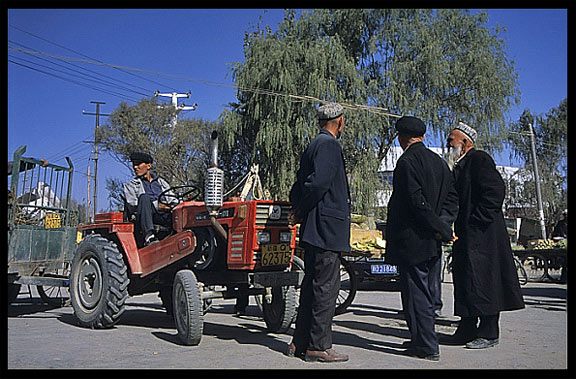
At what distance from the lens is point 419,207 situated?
17.5ft

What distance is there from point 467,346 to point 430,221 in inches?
55.4

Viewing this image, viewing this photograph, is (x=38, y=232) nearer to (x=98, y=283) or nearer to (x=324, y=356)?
(x=98, y=283)

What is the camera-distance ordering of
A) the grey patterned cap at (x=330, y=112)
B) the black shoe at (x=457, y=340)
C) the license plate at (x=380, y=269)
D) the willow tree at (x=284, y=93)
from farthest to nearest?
the willow tree at (x=284, y=93)
the license plate at (x=380, y=269)
the black shoe at (x=457, y=340)
the grey patterned cap at (x=330, y=112)

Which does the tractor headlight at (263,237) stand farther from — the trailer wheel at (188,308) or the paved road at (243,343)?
the paved road at (243,343)

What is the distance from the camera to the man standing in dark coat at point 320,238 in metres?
5.17

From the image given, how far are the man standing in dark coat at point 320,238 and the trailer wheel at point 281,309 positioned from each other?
1441 millimetres

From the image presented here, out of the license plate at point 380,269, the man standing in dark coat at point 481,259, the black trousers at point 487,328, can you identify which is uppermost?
the man standing in dark coat at point 481,259

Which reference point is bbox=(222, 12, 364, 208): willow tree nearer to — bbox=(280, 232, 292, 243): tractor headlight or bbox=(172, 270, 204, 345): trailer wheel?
Result: bbox=(280, 232, 292, 243): tractor headlight

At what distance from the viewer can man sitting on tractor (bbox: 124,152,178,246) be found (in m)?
7.21

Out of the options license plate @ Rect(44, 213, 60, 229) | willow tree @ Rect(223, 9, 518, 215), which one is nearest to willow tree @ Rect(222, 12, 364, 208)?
willow tree @ Rect(223, 9, 518, 215)

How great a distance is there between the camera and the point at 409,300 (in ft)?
17.7

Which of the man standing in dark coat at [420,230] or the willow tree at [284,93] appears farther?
the willow tree at [284,93]

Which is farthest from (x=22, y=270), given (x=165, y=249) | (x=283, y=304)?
(x=283, y=304)

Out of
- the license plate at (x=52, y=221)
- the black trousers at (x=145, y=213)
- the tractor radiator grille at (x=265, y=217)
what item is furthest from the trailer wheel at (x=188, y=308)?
the license plate at (x=52, y=221)
